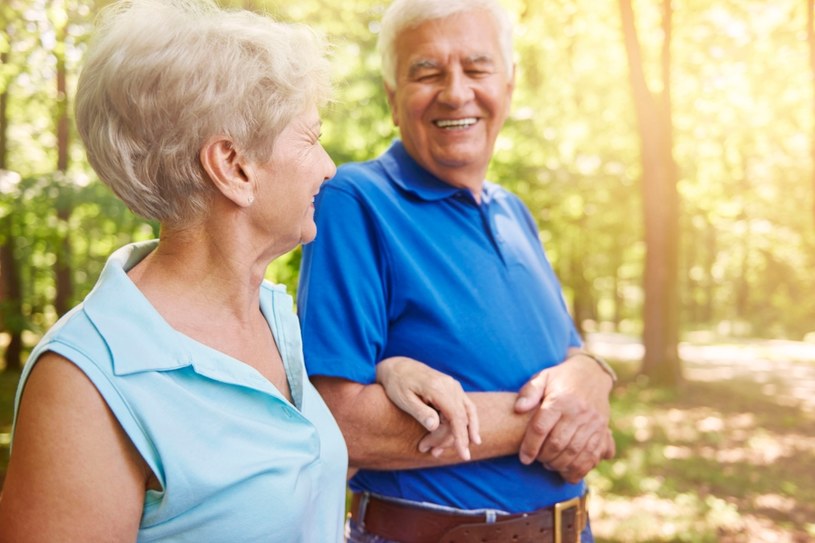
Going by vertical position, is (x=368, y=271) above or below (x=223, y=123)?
below

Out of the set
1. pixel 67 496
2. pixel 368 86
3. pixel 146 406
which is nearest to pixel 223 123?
pixel 146 406

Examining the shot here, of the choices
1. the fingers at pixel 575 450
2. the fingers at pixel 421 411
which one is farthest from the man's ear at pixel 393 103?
the fingers at pixel 575 450

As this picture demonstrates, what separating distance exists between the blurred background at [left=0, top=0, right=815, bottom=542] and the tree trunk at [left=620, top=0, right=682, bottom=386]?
3cm

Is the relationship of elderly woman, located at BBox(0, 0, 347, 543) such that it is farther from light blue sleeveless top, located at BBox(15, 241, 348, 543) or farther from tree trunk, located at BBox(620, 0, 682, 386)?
tree trunk, located at BBox(620, 0, 682, 386)

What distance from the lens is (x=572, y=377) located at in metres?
2.07

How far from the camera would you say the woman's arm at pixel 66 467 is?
114 centimetres

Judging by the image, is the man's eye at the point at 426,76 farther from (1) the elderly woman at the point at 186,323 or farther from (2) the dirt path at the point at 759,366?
(2) the dirt path at the point at 759,366

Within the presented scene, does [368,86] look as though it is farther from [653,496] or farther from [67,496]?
[67,496]

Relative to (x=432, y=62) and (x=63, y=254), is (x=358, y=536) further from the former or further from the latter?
(x=63, y=254)

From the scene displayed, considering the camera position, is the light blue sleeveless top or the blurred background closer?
the light blue sleeveless top

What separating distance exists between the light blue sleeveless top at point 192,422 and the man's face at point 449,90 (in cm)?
102

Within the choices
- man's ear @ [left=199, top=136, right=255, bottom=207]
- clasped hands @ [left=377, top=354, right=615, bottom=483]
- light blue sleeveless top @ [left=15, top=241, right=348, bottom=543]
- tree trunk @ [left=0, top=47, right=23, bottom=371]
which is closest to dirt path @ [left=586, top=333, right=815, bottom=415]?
clasped hands @ [left=377, top=354, right=615, bottom=483]

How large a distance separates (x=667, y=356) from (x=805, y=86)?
447cm

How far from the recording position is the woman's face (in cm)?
147
